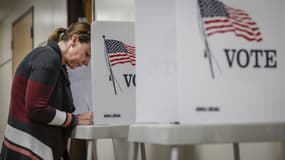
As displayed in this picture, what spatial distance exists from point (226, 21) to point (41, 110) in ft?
3.13

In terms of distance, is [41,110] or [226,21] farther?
[41,110]

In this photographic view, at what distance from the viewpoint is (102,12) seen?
124 inches

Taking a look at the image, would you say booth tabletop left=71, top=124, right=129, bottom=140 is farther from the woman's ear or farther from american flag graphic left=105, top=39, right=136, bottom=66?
the woman's ear

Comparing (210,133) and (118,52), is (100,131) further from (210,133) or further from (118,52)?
(210,133)

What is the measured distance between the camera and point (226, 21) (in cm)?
112

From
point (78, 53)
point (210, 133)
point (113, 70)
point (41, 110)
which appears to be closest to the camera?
point (210, 133)

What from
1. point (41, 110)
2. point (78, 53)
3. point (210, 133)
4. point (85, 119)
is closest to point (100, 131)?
point (85, 119)

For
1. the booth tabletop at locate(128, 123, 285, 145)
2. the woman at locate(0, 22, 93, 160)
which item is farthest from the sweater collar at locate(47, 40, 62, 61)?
the booth tabletop at locate(128, 123, 285, 145)

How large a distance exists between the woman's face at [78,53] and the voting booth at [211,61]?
0.80 m

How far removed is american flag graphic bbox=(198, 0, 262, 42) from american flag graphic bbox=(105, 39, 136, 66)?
0.85 meters

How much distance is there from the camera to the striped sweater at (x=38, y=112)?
1.81 m

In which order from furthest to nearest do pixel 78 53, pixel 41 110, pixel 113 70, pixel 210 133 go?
pixel 78 53, pixel 113 70, pixel 41 110, pixel 210 133

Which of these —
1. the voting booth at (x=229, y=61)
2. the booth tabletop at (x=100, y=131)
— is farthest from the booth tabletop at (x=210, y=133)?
the booth tabletop at (x=100, y=131)

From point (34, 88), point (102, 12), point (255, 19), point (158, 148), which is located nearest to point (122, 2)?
point (102, 12)
